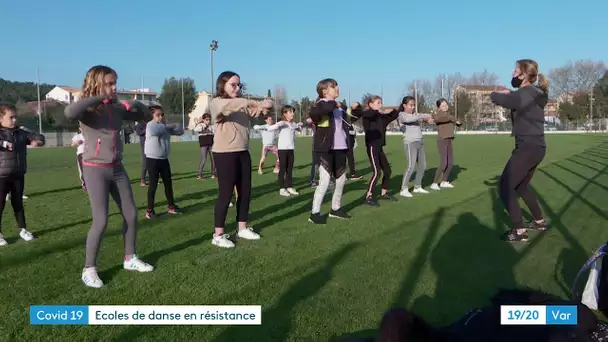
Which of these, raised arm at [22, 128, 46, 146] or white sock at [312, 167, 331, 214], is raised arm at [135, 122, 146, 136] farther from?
white sock at [312, 167, 331, 214]

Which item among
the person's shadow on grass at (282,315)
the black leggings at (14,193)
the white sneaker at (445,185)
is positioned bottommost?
the person's shadow on grass at (282,315)

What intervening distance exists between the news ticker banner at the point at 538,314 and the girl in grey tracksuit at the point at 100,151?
3477 mm

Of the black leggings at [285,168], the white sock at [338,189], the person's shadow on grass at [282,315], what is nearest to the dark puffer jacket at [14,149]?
the white sock at [338,189]

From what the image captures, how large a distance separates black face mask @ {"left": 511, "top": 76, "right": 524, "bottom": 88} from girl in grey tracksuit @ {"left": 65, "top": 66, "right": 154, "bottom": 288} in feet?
15.0

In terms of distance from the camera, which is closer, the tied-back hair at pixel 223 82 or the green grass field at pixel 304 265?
the green grass field at pixel 304 265

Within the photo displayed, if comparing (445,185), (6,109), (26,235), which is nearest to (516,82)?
(445,185)

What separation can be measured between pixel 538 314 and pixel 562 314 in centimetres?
14

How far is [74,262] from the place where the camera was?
514 cm

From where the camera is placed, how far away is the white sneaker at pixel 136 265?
15.4 feet

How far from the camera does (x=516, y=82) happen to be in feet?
19.0

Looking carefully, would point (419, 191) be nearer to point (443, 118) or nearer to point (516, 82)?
point (443, 118)

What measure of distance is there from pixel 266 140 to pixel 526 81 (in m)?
9.30

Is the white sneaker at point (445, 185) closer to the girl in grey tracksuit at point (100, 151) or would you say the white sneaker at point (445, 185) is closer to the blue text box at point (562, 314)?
the girl in grey tracksuit at point (100, 151)

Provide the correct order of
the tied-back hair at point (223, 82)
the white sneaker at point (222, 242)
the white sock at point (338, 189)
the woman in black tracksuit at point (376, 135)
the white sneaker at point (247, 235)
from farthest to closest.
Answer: the woman in black tracksuit at point (376, 135)
the white sock at point (338, 189)
the white sneaker at point (247, 235)
the white sneaker at point (222, 242)
the tied-back hair at point (223, 82)
